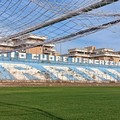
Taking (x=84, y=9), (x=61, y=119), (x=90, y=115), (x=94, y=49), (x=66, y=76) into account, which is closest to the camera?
(x=84, y=9)

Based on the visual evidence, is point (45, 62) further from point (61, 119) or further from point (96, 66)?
point (61, 119)

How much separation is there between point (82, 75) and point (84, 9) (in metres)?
53.0

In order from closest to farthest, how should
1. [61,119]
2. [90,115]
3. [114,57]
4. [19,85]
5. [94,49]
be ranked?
1. [61,119]
2. [90,115]
3. [19,85]
4. [114,57]
5. [94,49]

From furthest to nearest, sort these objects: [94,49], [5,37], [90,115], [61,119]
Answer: [94,49] → [5,37] → [90,115] → [61,119]

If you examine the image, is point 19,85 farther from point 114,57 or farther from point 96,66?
point 114,57

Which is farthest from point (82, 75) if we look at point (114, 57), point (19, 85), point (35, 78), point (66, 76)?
point (114, 57)

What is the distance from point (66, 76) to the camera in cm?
5812

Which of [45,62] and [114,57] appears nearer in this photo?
[45,62]

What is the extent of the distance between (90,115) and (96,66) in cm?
5945

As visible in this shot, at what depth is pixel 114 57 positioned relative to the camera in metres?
119

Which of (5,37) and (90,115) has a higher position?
(5,37)

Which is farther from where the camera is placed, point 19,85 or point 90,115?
point 19,85

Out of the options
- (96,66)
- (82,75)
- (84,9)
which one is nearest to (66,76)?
(82,75)

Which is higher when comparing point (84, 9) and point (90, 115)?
point (84, 9)
